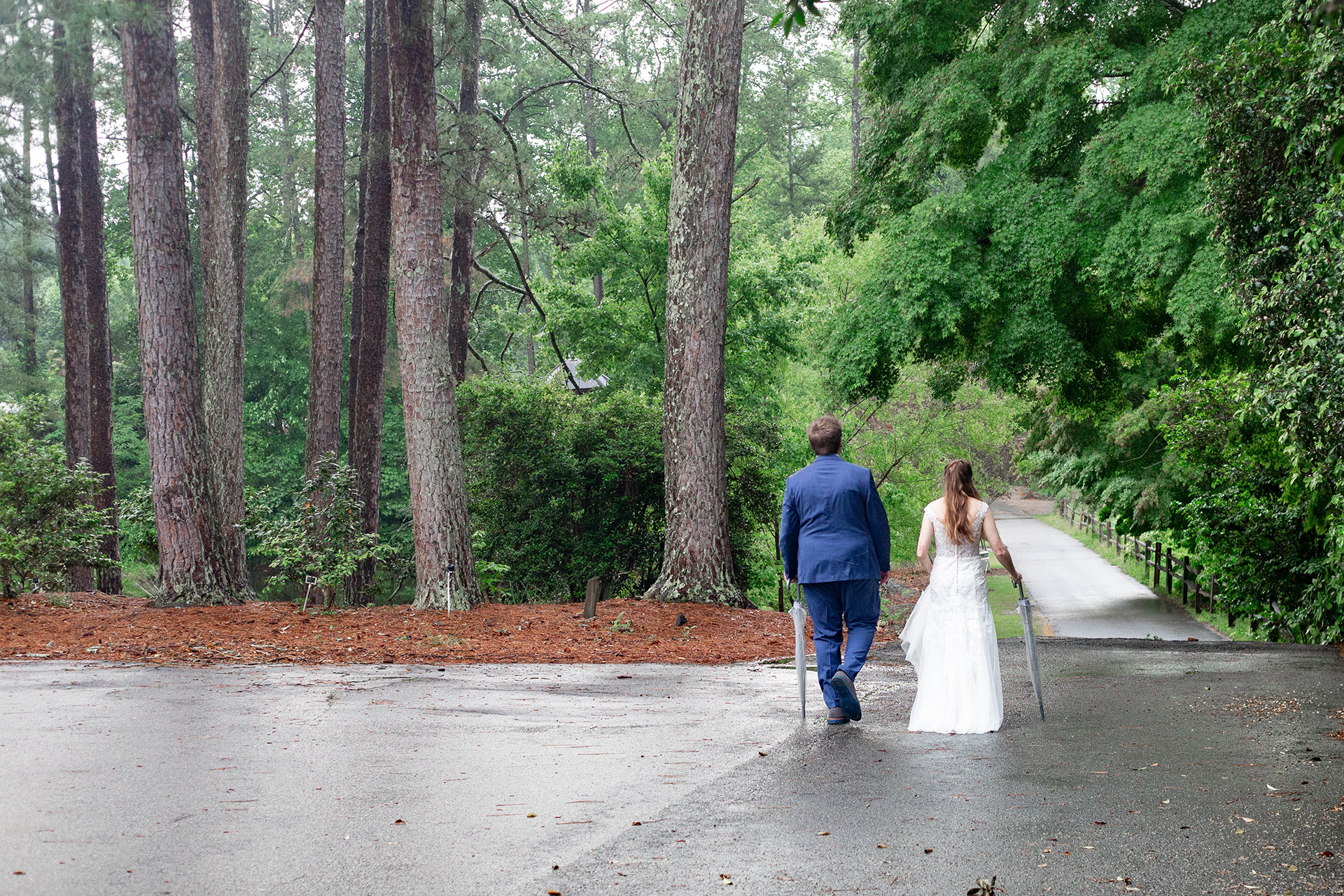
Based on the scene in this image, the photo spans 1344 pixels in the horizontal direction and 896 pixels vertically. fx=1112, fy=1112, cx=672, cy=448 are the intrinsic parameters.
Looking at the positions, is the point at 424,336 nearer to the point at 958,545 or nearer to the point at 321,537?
the point at 321,537

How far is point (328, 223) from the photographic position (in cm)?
2133

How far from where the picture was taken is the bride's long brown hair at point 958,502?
7227mm

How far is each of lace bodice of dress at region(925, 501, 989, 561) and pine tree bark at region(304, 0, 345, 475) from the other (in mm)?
15749

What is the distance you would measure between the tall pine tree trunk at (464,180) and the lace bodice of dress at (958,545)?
892cm

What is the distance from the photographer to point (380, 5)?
23.5 meters

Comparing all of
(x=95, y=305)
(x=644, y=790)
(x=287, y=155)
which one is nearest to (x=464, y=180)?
(x=95, y=305)

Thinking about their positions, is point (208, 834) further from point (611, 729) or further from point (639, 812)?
point (611, 729)

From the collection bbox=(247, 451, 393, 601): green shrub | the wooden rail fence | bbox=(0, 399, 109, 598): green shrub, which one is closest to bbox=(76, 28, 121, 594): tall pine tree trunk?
bbox=(0, 399, 109, 598): green shrub

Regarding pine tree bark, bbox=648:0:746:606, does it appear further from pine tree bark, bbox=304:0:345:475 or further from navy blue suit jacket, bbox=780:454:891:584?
pine tree bark, bbox=304:0:345:475

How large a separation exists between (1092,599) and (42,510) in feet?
77.9

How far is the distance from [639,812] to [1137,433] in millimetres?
20383

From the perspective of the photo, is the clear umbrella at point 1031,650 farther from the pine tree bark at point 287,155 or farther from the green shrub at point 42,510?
the pine tree bark at point 287,155

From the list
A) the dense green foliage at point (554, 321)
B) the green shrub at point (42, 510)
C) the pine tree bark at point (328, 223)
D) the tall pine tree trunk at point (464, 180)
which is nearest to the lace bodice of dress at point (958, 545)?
the dense green foliage at point (554, 321)

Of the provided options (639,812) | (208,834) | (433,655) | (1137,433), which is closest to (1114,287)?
(1137,433)
